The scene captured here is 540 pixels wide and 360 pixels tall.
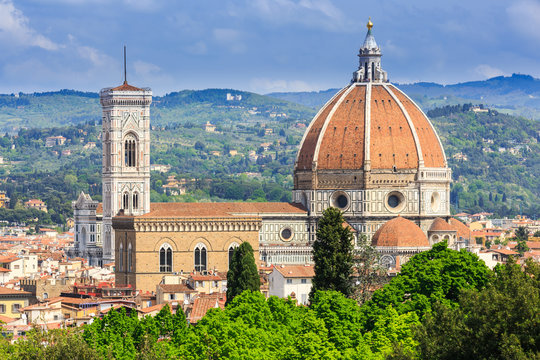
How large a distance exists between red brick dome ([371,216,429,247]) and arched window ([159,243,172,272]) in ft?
49.7

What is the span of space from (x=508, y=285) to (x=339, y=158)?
67.6 m

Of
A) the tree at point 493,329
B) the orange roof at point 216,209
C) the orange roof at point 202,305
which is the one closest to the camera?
the tree at point 493,329

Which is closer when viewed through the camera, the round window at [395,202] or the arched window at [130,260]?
the arched window at [130,260]

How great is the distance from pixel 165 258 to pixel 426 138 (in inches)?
1058

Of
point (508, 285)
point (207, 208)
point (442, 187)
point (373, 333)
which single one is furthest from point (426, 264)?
point (442, 187)

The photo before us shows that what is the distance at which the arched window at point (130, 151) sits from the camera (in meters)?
113

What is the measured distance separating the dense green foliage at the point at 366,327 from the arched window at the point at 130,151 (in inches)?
1745

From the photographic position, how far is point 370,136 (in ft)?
378

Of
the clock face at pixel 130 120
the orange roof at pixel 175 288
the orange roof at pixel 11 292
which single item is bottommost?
the orange roof at pixel 11 292

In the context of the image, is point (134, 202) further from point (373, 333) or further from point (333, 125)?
point (373, 333)

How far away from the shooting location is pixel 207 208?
4257 inches

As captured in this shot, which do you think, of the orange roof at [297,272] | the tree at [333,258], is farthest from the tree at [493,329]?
the orange roof at [297,272]

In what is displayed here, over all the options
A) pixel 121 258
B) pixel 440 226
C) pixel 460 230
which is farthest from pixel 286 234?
pixel 121 258

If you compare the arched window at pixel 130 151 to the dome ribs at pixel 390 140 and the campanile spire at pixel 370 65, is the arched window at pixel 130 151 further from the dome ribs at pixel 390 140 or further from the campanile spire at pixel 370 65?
the campanile spire at pixel 370 65
